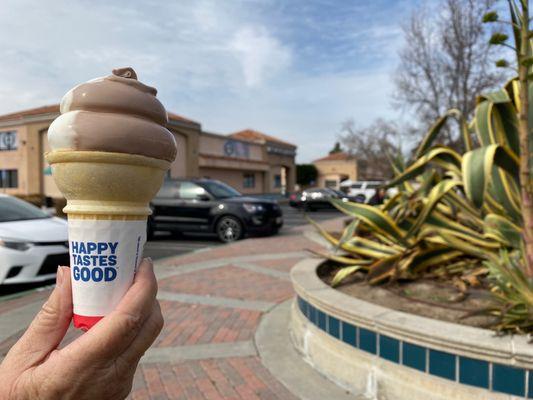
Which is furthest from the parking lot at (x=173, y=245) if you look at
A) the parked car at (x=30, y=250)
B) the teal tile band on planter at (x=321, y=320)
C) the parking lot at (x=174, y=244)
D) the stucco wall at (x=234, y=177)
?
the stucco wall at (x=234, y=177)

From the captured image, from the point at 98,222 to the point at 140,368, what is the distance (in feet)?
8.51

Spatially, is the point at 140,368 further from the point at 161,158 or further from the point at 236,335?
the point at 161,158

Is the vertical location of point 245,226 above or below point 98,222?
below

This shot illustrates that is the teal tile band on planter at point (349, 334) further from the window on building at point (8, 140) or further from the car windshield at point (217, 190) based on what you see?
the window on building at point (8, 140)

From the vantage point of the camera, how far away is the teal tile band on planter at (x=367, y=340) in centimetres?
275

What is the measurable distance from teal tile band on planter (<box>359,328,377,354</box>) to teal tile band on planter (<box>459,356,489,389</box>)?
0.56 metres

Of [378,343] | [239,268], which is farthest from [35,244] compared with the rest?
[378,343]

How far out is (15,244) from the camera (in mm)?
5316

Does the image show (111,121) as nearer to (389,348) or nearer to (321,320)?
(389,348)

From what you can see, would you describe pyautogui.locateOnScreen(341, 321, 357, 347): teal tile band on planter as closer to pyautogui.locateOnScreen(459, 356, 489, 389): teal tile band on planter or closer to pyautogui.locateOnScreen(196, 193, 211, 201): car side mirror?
pyautogui.locateOnScreen(459, 356, 489, 389): teal tile band on planter

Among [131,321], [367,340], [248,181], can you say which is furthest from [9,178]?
[131,321]

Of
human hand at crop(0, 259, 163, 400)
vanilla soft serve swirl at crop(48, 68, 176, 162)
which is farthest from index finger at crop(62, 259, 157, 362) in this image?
vanilla soft serve swirl at crop(48, 68, 176, 162)

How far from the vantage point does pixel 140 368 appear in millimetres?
3176

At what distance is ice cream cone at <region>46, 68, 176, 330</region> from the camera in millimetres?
955
